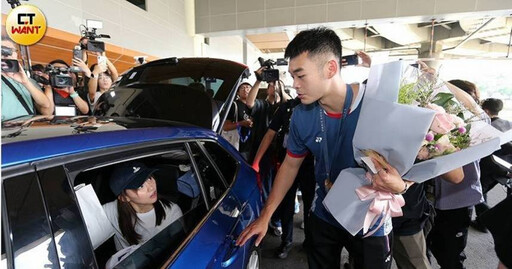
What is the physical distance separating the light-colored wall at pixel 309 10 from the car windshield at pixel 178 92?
4915mm

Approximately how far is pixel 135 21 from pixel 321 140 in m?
5.33

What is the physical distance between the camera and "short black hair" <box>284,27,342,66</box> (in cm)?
123

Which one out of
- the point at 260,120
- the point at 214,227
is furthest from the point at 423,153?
the point at 260,120

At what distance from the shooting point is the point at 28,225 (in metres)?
0.62

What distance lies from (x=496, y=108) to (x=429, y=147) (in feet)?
10.2

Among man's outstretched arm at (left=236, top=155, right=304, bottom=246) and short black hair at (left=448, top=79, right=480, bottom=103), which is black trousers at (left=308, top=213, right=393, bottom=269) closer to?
man's outstretched arm at (left=236, top=155, right=304, bottom=246)

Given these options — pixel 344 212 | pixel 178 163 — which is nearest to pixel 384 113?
pixel 344 212

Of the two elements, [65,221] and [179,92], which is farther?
[179,92]

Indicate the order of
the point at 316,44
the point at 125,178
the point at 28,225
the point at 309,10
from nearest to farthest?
the point at 28,225, the point at 125,178, the point at 316,44, the point at 309,10

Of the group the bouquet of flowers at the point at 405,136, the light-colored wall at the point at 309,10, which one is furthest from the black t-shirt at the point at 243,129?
the light-colored wall at the point at 309,10

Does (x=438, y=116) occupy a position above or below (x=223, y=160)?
above

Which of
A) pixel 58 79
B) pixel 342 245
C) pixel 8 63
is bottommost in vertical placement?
pixel 342 245

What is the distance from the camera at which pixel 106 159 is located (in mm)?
837

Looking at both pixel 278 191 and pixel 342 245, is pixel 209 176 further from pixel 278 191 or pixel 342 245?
pixel 342 245
